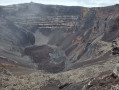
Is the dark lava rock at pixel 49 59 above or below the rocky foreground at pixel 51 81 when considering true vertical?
below

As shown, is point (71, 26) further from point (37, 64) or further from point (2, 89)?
point (2, 89)

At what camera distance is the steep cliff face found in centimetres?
5316

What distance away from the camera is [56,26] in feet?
255

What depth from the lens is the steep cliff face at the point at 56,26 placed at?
2093 inches

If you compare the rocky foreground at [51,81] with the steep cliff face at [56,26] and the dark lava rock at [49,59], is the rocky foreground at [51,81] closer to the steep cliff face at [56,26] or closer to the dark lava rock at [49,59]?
the dark lava rock at [49,59]

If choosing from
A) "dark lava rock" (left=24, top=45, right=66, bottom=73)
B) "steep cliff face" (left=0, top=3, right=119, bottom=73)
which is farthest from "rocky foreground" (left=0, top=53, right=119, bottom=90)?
"steep cliff face" (left=0, top=3, right=119, bottom=73)

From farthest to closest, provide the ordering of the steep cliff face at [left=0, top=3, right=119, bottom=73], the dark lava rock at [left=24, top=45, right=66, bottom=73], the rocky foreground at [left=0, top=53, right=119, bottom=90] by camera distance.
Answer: the steep cliff face at [left=0, top=3, right=119, bottom=73], the dark lava rock at [left=24, top=45, right=66, bottom=73], the rocky foreground at [left=0, top=53, right=119, bottom=90]

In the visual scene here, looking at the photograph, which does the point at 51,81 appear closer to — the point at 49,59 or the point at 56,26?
the point at 49,59

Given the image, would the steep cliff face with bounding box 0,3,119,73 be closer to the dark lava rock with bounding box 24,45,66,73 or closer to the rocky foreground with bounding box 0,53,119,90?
the dark lava rock with bounding box 24,45,66,73

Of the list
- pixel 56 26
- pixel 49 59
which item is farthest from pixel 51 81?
pixel 56 26

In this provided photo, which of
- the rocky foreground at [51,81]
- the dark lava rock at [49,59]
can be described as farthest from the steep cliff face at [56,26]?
the rocky foreground at [51,81]

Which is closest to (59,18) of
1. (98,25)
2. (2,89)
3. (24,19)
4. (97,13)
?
(24,19)

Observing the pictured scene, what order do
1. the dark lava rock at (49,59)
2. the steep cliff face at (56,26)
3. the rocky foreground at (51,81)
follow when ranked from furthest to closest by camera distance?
the steep cliff face at (56,26)
the dark lava rock at (49,59)
the rocky foreground at (51,81)

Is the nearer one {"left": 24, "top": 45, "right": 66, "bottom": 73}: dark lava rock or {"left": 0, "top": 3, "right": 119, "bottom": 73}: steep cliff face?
{"left": 24, "top": 45, "right": 66, "bottom": 73}: dark lava rock
